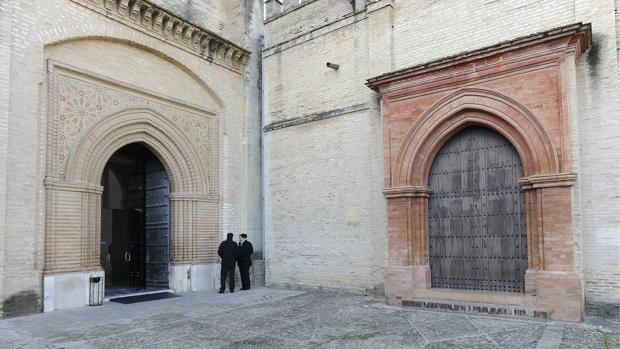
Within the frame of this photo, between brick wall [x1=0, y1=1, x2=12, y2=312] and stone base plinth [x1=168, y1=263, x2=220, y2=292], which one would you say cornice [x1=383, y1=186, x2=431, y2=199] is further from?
brick wall [x1=0, y1=1, x2=12, y2=312]

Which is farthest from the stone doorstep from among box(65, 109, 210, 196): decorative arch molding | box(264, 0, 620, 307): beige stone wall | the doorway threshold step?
box(65, 109, 210, 196): decorative arch molding

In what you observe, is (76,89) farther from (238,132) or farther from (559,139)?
(559,139)

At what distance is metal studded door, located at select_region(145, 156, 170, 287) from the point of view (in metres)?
11.3

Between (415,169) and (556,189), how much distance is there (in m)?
2.50

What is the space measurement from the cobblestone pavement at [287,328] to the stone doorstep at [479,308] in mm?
157

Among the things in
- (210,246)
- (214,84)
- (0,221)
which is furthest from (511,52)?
(0,221)

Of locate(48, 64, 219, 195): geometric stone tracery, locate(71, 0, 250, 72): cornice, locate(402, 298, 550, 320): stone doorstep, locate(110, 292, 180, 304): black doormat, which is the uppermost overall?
locate(71, 0, 250, 72): cornice

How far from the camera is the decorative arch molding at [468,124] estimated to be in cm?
772

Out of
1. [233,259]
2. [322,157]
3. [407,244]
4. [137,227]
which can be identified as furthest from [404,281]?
[137,227]

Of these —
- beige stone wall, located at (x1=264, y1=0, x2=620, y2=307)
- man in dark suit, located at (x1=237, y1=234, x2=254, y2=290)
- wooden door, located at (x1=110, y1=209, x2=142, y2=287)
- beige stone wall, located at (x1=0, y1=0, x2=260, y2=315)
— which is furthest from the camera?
wooden door, located at (x1=110, y1=209, x2=142, y2=287)

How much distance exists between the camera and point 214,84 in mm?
11836

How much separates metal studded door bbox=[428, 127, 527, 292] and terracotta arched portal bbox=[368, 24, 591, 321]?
0.19m

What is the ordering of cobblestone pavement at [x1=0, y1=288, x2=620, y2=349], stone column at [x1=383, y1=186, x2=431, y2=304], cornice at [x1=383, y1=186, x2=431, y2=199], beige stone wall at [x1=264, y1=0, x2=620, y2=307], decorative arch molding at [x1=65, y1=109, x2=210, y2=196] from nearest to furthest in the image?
cobblestone pavement at [x1=0, y1=288, x2=620, y2=349] → beige stone wall at [x1=264, y1=0, x2=620, y2=307] → stone column at [x1=383, y1=186, x2=431, y2=304] → cornice at [x1=383, y1=186, x2=431, y2=199] → decorative arch molding at [x1=65, y1=109, x2=210, y2=196]

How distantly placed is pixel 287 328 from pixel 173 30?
23.7ft
